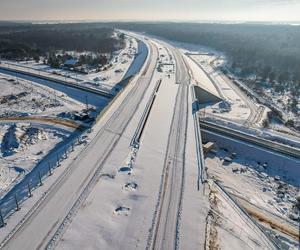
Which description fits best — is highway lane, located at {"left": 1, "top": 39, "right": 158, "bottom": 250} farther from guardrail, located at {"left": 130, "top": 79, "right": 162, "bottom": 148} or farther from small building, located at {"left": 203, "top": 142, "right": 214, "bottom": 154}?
small building, located at {"left": 203, "top": 142, "right": 214, "bottom": 154}

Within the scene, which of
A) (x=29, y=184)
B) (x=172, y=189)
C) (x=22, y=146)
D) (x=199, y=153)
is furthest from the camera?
(x=22, y=146)

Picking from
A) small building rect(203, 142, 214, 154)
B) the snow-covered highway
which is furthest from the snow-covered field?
the snow-covered highway

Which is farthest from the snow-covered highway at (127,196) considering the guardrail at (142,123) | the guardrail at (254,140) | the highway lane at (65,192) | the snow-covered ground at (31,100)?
the snow-covered ground at (31,100)

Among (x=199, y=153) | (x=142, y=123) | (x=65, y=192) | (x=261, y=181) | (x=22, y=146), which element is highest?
(x=142, y=123)

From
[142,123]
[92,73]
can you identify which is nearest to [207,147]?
[142,123]

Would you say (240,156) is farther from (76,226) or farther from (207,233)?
(76,226)

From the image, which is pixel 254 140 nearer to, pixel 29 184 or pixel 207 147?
pixel 207 147
